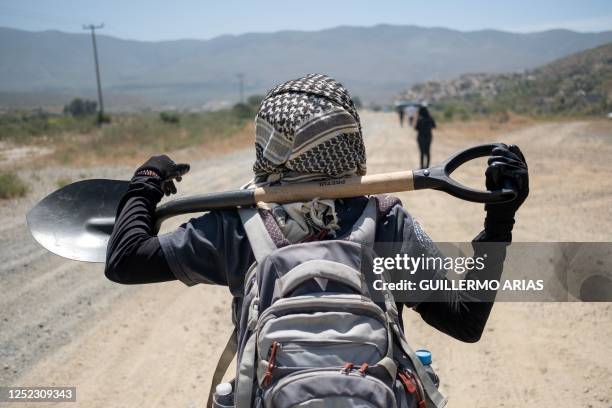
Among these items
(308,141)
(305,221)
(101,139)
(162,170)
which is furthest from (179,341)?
(101,139)

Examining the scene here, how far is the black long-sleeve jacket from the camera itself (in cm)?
157

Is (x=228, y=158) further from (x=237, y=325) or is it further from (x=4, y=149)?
(x=237, y=325)

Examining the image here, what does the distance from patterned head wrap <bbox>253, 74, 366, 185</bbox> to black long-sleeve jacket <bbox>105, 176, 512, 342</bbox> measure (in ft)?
0.43

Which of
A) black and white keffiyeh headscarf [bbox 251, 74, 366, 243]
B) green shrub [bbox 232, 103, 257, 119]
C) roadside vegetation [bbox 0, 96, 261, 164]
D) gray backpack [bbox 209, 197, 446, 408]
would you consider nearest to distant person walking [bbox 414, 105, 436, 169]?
roadside vegetation [bbox 0, 96, 261, 164]

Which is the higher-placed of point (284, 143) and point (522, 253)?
point (284, 143)

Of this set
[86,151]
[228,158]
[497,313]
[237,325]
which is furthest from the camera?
[86,151]

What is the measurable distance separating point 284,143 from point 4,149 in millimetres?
24969

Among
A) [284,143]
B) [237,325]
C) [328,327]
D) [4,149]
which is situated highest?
[284,143]

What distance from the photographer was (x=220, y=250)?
5.20 feet

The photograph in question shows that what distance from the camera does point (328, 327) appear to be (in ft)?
4.40

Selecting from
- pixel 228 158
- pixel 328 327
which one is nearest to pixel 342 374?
pixel 328 327

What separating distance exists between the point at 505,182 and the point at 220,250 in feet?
2.77

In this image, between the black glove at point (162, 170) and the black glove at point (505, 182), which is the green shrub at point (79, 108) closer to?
Answer: the black glove at point (162, 170)

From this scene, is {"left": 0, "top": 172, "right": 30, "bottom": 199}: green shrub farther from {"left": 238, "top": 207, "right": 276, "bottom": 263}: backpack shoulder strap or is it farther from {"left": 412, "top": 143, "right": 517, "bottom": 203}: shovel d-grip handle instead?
{"left": 412, "top": 143, "right": 517, "bottom": 203}: shovel d-grip handle
